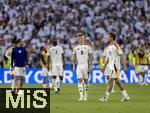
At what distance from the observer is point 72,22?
47.2 meters

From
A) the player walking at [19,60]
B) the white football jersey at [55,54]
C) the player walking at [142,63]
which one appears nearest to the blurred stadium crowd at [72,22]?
the player walking at [142,63]

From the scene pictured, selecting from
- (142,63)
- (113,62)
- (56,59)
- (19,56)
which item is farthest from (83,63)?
(142,63)

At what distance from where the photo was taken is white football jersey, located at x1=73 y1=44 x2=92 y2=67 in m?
26.1

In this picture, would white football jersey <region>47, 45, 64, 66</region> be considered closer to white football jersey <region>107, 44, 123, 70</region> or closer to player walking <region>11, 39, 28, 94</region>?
player walking <region>11, 39, 28, 94</region>

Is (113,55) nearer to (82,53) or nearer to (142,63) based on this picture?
(82,53)

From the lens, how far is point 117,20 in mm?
47594

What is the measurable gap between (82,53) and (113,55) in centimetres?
148

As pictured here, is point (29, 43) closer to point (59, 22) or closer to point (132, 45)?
point (59, 22)

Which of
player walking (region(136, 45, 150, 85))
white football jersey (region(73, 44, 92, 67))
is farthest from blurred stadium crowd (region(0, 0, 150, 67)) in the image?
white football jersey (region(73, 44, 92, 67))

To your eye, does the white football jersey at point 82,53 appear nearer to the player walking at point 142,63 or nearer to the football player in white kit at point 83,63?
the football player in white kit at point 83,63

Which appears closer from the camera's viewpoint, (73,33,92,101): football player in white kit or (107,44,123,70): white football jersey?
(107,44,123,70): white football jersey

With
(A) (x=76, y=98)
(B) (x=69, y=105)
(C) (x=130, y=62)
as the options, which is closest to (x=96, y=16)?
(C) (x=130, y=62)

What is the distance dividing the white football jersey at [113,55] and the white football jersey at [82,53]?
3.78ft

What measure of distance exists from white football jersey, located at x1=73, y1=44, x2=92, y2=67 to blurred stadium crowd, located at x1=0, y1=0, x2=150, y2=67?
17830mm
